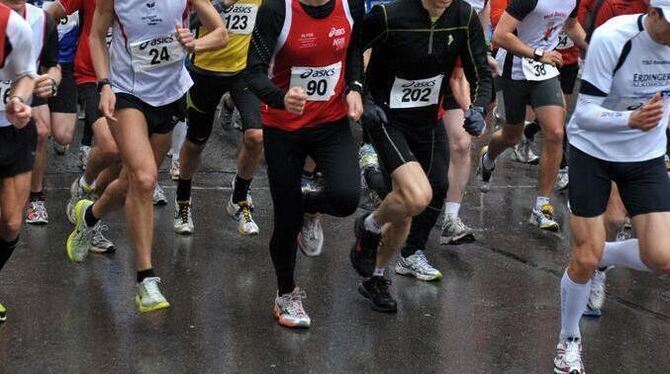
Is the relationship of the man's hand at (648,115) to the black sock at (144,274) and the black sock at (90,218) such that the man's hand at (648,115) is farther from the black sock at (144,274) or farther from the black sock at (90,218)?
the black sock at (90,218)

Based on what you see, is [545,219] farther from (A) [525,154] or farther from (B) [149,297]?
(B) [149,297]

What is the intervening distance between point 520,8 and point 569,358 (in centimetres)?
310

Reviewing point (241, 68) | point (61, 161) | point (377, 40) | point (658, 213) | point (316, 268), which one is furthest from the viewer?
point (61, 161)

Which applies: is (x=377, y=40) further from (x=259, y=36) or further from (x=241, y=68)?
(x=241, y=68)

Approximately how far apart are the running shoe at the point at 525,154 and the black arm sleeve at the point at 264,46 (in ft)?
16.6

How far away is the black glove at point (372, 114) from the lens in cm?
593

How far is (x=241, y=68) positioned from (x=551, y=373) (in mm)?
3169

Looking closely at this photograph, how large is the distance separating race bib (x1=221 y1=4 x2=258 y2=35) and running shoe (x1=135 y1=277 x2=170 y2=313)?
90.1 inches

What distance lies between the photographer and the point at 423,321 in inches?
243

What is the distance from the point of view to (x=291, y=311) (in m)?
5.92

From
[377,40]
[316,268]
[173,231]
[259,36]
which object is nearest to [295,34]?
[259,36]

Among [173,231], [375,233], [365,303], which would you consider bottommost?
[173,231]

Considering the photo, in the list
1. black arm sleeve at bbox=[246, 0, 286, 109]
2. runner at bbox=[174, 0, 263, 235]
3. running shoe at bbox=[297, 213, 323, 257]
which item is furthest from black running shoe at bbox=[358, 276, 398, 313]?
runner at bbox=[174, 0, 263, 235]

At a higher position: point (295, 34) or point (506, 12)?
point (295, 34)
